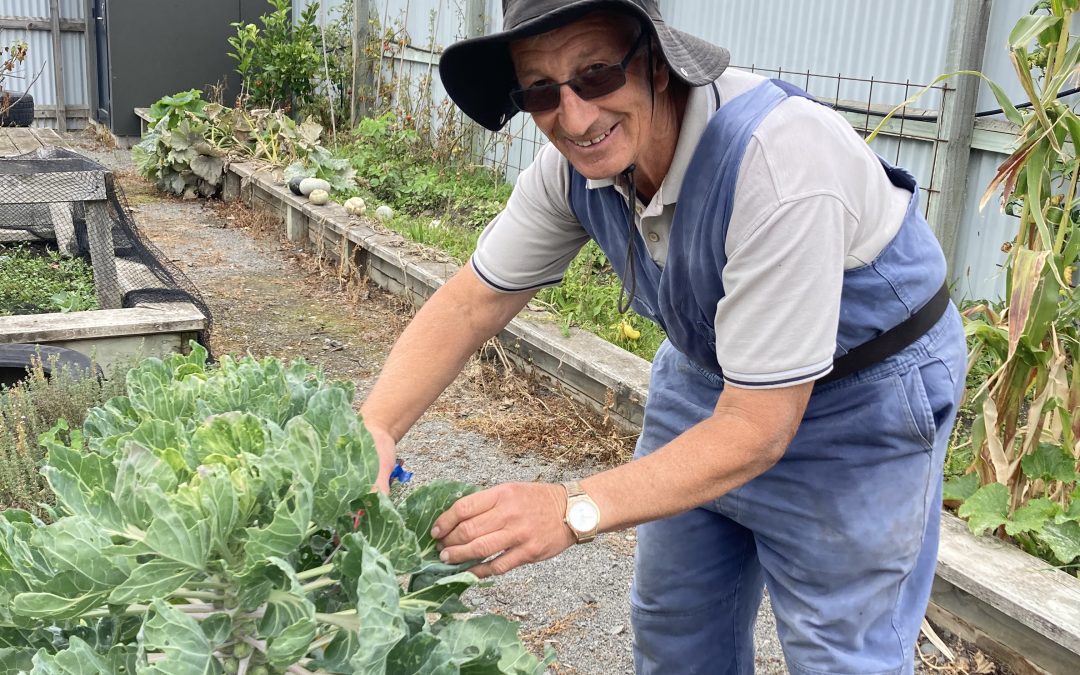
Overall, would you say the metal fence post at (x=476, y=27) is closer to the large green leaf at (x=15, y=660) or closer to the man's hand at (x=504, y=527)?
the man's hand at (x=504, y=527)

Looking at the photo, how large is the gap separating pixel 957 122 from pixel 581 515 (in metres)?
3.70

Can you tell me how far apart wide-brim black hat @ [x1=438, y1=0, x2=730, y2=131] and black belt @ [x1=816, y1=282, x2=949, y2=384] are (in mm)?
598

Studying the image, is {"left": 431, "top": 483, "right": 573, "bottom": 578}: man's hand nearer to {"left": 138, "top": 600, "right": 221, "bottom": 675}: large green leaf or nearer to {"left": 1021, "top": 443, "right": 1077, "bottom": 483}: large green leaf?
{"left": 138, "top": 600, "right": 221, "bottom": 675}: large green leaf

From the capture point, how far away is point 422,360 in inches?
85.3

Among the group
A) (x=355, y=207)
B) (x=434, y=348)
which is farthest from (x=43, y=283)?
(x=434, y=348)

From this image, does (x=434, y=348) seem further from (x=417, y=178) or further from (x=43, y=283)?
(x=417, y=178)

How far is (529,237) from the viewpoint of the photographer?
7.45 ft

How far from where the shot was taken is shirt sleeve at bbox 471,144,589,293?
88.3 inches

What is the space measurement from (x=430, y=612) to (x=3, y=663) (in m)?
0.57

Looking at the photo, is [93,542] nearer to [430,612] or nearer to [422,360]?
[430,612]

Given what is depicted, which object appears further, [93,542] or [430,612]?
[430,612]

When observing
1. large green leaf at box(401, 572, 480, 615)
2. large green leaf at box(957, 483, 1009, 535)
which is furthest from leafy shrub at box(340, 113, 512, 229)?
large green leaf at box(401, 572, 480, 615)

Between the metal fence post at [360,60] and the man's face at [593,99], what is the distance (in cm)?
920

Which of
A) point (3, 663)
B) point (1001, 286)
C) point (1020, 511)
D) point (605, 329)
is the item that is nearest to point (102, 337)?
point (605, 329)
